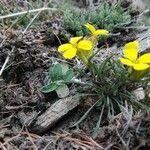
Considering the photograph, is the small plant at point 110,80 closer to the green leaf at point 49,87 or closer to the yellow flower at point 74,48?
the yellow flower at point 74,48

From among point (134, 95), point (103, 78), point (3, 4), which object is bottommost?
point (134, 95)

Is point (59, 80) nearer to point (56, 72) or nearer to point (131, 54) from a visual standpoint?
point (56, 72)

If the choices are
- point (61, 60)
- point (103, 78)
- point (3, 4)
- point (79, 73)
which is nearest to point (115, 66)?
point (103, 78)

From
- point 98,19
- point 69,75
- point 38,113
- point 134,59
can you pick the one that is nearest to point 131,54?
point 134,59

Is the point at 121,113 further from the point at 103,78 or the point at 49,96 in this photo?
the point at 49,96

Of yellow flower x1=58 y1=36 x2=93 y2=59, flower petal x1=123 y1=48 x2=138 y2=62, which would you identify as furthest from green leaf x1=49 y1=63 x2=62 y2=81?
flower petal x1=123 y1=48 x2=138 y2=62

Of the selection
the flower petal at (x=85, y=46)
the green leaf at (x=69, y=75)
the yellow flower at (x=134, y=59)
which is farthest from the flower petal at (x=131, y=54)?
the green leaf at (x=69, y=75)
